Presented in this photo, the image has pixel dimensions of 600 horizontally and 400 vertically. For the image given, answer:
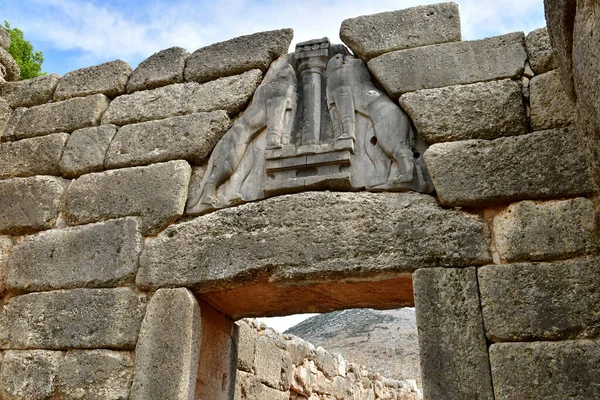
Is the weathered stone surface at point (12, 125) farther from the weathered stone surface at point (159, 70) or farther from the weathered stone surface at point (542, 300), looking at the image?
the weathered stone surface at point (542, 300)

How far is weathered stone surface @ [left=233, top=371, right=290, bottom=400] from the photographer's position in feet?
15.1

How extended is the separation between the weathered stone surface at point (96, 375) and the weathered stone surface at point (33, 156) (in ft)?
4.84

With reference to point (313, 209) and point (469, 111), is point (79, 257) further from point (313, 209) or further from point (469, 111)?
point (469, 111)

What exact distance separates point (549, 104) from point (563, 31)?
79cm

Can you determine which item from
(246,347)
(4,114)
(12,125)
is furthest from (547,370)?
(4,114)

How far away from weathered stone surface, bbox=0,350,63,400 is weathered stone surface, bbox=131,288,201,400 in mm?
556

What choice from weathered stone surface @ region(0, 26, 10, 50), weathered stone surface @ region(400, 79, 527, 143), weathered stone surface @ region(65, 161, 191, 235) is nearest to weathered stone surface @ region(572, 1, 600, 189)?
weathered stone surface @ region(400, 79, 527, 143)

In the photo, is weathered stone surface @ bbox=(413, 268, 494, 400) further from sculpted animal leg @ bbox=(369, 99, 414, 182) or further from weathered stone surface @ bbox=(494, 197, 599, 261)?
sculpted animal leg @ bbox=(369, 99, 414, 182)

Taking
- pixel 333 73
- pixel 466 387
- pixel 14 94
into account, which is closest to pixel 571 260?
pixel 466 387

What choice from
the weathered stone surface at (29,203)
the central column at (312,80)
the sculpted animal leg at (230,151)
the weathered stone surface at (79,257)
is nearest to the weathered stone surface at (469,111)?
the central column at (312,80)

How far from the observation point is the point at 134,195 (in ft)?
13.1

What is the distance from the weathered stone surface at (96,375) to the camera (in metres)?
3.44

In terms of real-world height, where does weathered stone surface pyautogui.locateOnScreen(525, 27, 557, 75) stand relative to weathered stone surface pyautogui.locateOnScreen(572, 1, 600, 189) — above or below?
above

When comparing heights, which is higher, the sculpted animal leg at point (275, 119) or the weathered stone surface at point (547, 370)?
the sculpted animal leg at point (275, 119)
